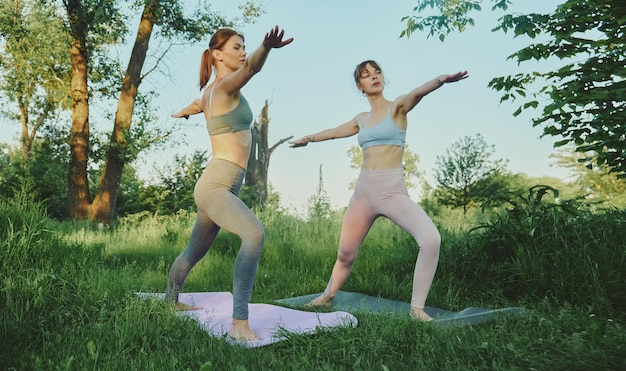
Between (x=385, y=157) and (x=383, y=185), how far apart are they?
224 millimetres

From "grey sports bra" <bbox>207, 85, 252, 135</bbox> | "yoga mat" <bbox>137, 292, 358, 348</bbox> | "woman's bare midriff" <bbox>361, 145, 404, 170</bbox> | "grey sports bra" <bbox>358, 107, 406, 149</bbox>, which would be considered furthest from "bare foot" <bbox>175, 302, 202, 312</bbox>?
"grey sports bra" <bbox>358, 107, 406, 149</bbox>

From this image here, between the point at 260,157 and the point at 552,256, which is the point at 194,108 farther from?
the point at 260,157

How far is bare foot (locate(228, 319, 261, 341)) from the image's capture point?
11.1ft

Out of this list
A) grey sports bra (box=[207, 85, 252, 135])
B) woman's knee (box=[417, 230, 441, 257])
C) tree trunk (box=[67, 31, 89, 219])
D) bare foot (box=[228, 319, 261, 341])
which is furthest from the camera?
tree trunk (box=[67, 31, 89, 219])

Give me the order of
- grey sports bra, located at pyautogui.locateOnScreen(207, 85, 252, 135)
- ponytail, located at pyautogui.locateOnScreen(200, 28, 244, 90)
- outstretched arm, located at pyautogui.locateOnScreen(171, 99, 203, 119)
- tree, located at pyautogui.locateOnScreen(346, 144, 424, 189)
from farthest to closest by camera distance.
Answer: tree, located at pyautogui.locateOnScreen(346, 144, 424, 189) → outstretched arm, located at pyautogui.locateOnScreen(171, 99, 203, 119) → ponytail, located at pyautogui.locateOnScreen(200, 28, 244, 90) → grey sports bra, located at pyautogui.locateOnScreen(207, 85, 252, 135)

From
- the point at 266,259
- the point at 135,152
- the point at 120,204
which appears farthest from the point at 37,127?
the point at 266,259

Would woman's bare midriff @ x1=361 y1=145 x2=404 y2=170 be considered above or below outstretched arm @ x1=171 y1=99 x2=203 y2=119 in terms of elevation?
below

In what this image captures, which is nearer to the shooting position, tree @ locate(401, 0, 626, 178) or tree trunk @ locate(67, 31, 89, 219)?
tree @ locate(401, 0, 626, 178)

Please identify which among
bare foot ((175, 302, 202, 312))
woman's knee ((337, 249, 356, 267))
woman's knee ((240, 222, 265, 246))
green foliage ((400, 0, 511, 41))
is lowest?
bare foot ((175, 302, 202, 312))

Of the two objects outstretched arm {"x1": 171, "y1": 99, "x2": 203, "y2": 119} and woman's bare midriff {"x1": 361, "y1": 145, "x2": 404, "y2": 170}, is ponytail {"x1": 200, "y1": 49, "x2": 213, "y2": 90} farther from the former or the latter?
woman's bare midriff {"x1": 361, "y1": 145, "x2": 404, "y2": 170}

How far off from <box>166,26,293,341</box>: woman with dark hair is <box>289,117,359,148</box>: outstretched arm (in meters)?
1.03

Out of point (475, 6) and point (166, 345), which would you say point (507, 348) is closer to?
point (166, 345)

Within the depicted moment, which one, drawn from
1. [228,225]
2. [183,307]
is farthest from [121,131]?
[228,225]

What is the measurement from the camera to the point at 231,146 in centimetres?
367
